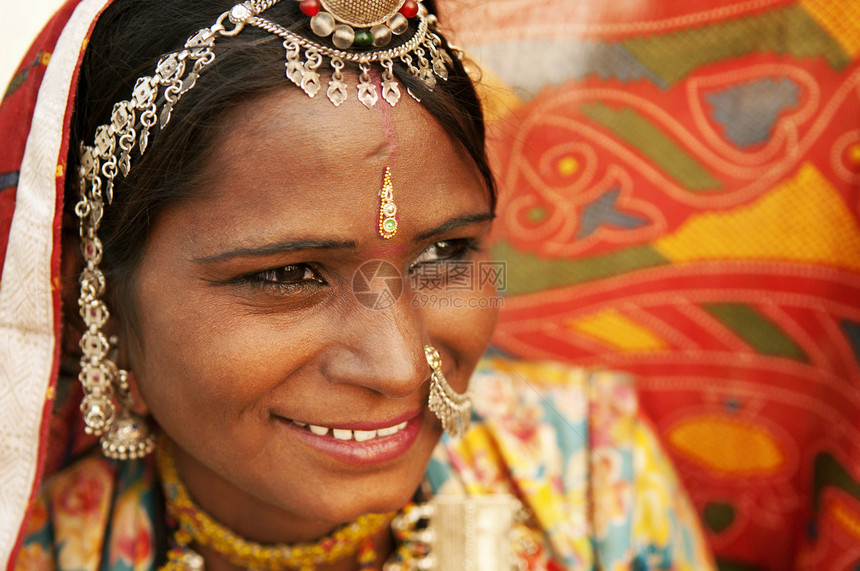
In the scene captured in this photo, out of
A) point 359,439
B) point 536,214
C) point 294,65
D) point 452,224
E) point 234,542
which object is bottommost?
point 234,542

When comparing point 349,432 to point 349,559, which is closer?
point 349,432

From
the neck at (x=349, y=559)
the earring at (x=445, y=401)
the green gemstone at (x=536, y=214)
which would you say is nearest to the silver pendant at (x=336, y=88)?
the earring at (x=445, y=401)

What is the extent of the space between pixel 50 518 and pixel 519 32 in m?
1.51

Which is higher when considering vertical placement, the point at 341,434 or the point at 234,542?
the point at 341,434

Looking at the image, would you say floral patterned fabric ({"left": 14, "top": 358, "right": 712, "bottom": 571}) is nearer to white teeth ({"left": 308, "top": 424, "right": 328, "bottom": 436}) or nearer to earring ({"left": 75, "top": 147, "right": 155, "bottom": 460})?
earring ({"left": 75, "top": 147, "right": 155, "bottom": 460})

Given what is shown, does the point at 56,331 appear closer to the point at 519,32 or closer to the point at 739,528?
the point at 519,32

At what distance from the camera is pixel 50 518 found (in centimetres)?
146

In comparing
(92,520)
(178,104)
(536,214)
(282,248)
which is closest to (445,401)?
(282,248)

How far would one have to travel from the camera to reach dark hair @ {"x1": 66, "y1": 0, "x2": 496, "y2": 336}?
1.10 metres

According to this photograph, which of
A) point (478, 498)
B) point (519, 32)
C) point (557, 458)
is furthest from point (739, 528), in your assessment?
point (519, 32)

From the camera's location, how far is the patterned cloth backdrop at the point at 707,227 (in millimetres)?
1826

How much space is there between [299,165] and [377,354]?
0.28 meters

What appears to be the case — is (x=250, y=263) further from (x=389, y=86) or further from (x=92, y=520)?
(x=92, y=520)

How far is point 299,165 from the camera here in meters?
1.08
